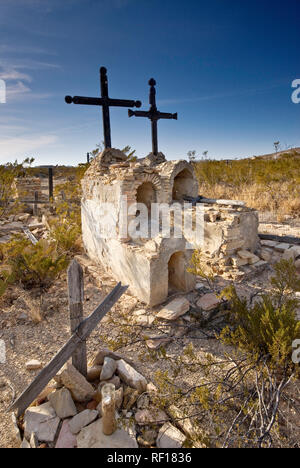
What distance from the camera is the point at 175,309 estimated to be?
383 centimetres

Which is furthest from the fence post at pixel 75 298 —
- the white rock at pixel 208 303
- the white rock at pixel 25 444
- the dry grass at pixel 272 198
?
the dry grass at pixel 272 198

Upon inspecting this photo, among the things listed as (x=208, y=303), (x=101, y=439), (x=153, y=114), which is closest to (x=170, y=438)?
(x=101, y=439)

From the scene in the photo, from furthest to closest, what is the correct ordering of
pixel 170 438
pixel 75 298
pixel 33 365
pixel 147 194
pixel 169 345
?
pixel 147 194 → pixel 169 345 → pixel 33 365 → pixel 75 298 → pixel 170 438

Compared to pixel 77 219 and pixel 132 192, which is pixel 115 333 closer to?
pixel 132 192

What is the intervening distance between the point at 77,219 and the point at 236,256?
4.46m

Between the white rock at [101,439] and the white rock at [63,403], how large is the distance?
249 mm

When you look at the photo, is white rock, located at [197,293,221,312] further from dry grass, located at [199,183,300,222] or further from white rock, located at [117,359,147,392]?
dry grass, located at [199,183,300,222]

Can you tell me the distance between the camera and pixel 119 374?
275 cm

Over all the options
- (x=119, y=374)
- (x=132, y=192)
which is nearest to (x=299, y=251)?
(x=132, y=192)

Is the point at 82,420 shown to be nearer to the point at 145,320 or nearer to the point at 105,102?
the point at 145,320

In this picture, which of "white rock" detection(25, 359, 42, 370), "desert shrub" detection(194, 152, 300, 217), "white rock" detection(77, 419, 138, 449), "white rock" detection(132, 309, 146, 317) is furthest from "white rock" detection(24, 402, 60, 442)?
"desert shrub" detection(194, 152, 300, 217)

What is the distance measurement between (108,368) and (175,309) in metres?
1.44

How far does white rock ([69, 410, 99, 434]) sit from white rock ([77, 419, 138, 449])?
5 centimetres

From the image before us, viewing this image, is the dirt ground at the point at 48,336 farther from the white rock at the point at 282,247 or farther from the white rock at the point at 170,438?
the white rock at the point at 282,247
